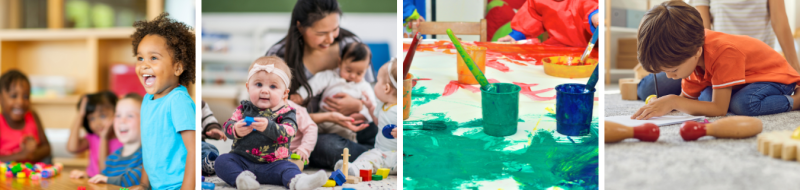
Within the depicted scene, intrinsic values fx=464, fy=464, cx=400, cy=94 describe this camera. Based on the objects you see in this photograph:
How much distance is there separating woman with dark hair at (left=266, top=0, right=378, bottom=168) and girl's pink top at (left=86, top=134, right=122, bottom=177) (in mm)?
765

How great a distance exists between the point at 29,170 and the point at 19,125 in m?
0.36

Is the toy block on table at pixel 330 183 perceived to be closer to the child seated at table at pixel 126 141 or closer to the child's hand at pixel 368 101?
the child's hand at pixel 368 101

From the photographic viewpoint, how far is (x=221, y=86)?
1.24 meters

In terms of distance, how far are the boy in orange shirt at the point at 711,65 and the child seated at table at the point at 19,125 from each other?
196 centimetres

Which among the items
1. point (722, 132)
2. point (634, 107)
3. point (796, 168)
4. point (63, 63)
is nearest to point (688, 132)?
point (722, 132)

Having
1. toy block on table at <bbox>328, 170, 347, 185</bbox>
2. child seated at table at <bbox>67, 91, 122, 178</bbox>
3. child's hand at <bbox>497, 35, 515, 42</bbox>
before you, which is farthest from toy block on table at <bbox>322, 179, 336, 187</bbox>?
child seated at table at <bbox>67, 91, 122, 178</bbox>

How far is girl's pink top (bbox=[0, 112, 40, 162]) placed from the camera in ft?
5.34

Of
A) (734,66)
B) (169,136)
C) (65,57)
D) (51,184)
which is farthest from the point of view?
(65,57)

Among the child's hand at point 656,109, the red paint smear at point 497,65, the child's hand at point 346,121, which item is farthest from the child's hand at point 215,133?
the child's hand at point 656,109

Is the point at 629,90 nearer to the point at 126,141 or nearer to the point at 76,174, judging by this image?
the point at 126,141

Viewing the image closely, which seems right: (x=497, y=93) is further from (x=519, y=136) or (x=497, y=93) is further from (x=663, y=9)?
(x=663, y=9)

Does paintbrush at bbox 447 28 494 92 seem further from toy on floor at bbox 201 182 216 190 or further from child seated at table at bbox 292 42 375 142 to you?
toy on floor at bbox 201 182 216 190

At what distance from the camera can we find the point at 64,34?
174 cm

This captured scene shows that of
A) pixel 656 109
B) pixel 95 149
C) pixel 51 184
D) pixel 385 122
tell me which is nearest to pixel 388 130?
pixel 385 122
